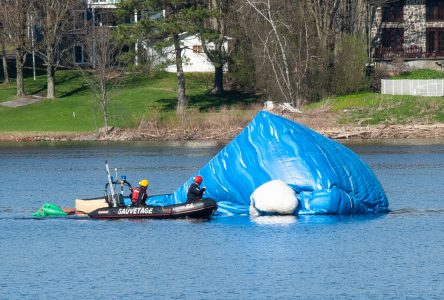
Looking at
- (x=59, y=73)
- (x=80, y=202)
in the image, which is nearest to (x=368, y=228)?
(x=80, y=202)

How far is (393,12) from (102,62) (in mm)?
30880

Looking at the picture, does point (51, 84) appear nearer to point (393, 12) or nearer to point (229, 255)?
point (393, 12)

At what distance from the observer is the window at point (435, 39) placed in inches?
4139

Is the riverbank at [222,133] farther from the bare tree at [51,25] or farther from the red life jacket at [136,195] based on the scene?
the red life jacket at [136,195]

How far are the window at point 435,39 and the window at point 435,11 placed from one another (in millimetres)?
1043

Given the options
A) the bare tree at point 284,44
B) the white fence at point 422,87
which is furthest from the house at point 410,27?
the bare tree at point 284,44

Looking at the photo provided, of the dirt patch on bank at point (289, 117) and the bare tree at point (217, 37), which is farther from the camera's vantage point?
the bare tree at point (217, 37)

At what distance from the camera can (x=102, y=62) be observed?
8712 centimetres

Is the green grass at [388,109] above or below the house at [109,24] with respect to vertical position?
below

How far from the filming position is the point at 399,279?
1238 inches

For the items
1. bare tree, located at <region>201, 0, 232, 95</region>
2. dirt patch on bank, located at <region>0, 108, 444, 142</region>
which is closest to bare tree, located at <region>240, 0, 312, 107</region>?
bare tree, located at <region>201, 0, 232, 95</region>

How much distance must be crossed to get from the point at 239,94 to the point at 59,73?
2041cm

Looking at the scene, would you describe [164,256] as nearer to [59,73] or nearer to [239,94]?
[239,94]

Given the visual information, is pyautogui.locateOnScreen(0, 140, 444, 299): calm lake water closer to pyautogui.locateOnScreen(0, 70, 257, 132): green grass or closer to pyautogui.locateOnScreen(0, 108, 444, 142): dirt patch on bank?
pyautogui.locateOnScreen(0, 108, 444, 142): dirt patch on bank
